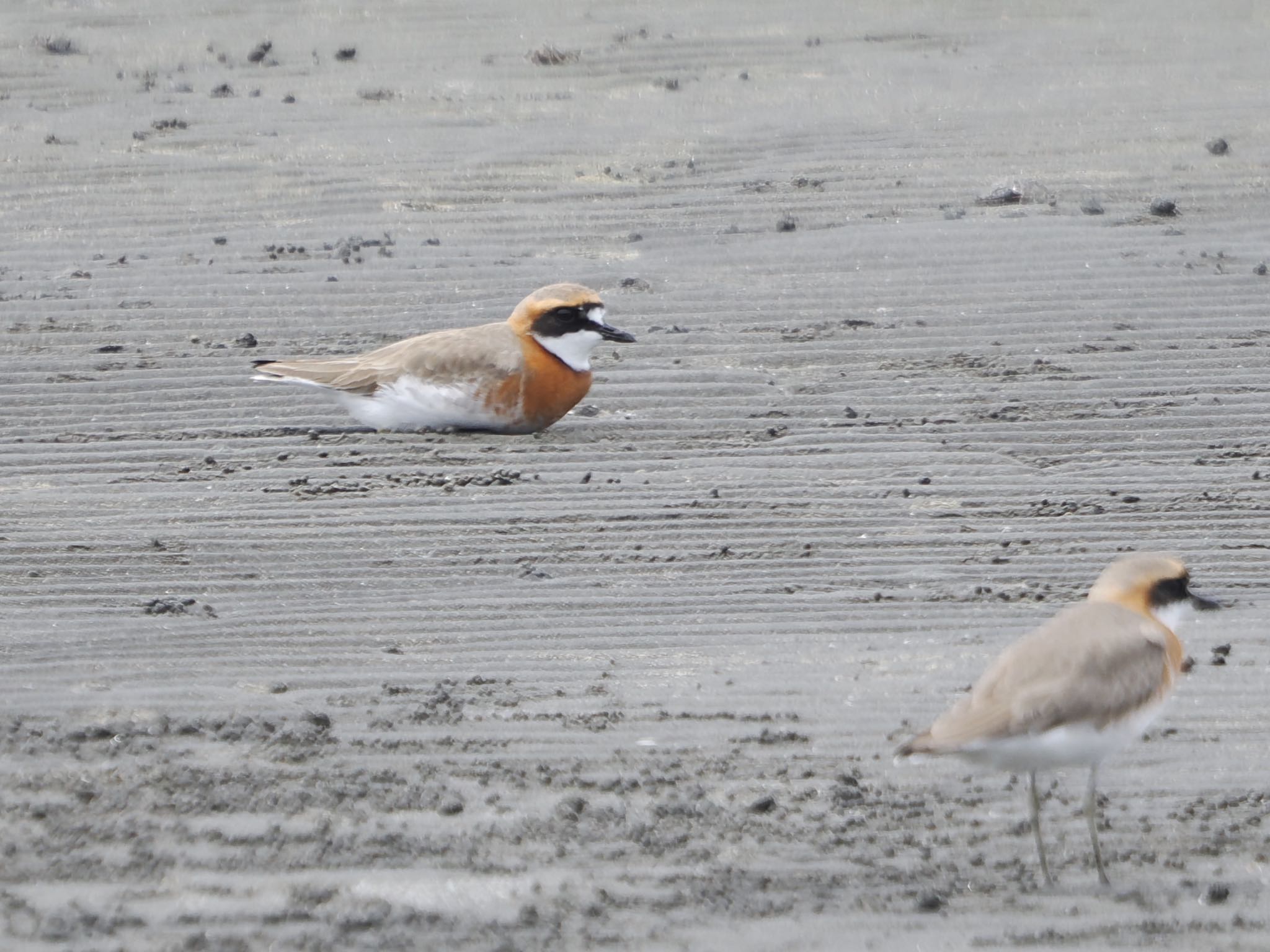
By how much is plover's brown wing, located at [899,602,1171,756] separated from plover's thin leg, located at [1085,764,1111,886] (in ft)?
0.70

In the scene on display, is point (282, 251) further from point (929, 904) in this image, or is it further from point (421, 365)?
point (929, 904)

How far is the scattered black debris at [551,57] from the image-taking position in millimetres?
16062

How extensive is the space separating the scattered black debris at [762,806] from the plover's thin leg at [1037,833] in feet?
2.36

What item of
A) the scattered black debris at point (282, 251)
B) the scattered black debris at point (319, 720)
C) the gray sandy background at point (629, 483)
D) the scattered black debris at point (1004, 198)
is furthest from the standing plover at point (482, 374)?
the scattered black debris at point (1004, 198)

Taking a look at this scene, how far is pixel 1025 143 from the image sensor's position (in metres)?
13.8

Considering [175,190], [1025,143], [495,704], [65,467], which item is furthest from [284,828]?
[1025,143]

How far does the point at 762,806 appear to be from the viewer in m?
5.54

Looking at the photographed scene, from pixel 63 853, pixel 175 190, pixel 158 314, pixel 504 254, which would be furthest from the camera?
pixel 175 190

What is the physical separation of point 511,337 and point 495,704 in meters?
3.63

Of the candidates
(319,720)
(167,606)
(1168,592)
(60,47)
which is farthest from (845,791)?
(60,47)

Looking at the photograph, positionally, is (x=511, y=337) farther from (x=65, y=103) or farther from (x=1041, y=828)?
(x=65, y=103)

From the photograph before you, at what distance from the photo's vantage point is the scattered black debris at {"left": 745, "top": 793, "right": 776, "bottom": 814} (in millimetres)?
5539

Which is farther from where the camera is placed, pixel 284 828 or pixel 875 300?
pixel 875 300

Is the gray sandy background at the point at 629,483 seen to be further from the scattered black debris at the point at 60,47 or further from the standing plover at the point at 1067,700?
the standing plover at the point at 1067,700
